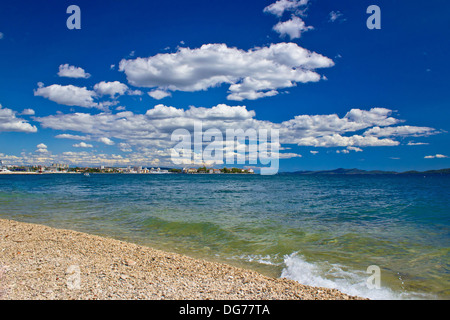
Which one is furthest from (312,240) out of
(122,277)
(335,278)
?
(122,277)

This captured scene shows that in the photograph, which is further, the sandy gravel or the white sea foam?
the white sea foam

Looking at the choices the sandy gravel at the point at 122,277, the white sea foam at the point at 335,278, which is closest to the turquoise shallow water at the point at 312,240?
the white sea foam at the point at 335,278

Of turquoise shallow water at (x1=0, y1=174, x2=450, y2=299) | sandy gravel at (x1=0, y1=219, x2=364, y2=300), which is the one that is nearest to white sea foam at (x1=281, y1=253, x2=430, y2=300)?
turquoise shallow water at (x1=0, y1=174, x2=450, y2=299)

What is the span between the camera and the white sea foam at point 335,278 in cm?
724

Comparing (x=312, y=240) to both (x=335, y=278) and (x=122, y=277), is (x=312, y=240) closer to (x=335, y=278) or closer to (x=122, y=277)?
(x=335, y=278)

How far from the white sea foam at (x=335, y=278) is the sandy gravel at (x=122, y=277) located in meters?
1.04

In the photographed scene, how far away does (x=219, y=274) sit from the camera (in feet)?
25.7

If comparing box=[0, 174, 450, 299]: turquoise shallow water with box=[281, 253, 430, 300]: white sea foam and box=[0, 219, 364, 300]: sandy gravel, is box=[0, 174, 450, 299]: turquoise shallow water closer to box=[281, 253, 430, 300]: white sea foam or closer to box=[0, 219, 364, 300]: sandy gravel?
box=[281, 253, 430, 300]: white sea foam

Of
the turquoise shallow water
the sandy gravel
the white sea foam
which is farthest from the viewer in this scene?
the turquoise shallow water

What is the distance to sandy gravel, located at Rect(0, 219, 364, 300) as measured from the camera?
247 inches

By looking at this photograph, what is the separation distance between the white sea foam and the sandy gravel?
40.9 inches

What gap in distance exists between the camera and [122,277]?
721cm
